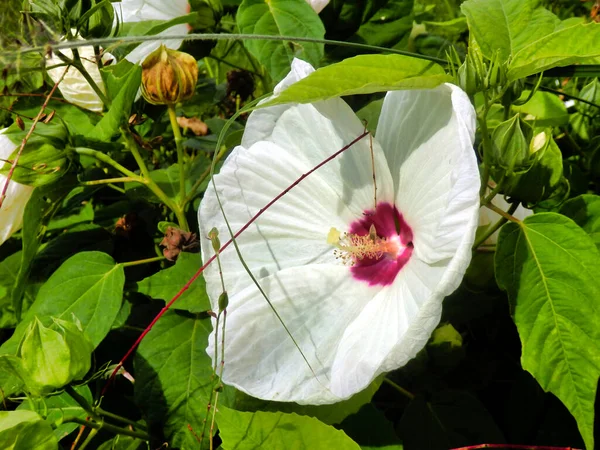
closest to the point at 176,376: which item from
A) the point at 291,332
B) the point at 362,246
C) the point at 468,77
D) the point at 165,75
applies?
the point at 291,332

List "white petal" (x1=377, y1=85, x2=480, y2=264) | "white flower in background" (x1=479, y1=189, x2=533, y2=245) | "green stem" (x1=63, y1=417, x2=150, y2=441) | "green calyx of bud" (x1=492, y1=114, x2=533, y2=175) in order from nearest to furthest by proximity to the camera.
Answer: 1. "white petal" (x1=377, y1=85, x2=480, y2=264)
2. "green calyx of bud" (x1=492, y1=114, x2=533, y2=175)
3. "green stem" (x1=63, y1=417, x2=150, y2=441)
4. "white flower in background" (x1=479, y1=189, x2=533, y2=245)

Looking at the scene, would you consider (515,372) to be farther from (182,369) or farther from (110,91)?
(110,91)

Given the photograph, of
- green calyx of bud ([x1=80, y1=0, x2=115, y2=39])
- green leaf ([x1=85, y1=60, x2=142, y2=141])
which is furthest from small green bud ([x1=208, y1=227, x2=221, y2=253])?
green calyx of bud ([x1=80, y1=0, x2=115, y2=39])

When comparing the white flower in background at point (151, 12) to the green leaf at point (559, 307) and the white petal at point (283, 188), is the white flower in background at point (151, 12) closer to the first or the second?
the white petal at point (283, 188)

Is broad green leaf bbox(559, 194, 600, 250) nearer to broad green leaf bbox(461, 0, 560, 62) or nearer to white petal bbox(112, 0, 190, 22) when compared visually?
broad green leaf bbox(461, 0, 560, 62)

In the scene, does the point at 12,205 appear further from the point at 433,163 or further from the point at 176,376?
the point at 433,163
